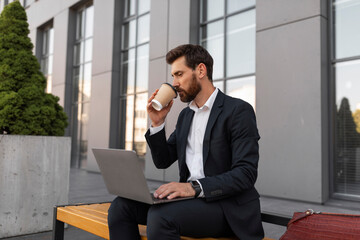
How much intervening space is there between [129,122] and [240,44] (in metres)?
4.82

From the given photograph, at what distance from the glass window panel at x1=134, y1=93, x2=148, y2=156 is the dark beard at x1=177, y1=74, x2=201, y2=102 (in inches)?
324

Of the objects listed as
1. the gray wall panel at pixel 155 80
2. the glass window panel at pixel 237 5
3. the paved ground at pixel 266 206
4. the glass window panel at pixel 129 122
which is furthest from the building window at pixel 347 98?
the glass window panel at pixel 129 122

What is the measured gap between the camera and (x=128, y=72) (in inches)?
451

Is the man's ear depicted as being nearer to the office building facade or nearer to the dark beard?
the dark beard

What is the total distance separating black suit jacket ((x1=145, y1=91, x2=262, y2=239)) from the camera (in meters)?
1.90

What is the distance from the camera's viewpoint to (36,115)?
13.5 feet

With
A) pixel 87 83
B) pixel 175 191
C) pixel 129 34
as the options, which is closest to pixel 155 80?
pixel 129 34

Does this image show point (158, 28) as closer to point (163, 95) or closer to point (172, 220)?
point (163, 95)

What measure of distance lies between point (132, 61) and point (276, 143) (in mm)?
6221

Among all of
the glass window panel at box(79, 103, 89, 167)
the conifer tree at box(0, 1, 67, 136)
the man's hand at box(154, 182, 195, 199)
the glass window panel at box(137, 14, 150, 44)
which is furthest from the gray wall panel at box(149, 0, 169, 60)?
the man's hand at box(154, 182, 195, 199)

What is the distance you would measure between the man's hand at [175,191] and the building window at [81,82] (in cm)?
1169

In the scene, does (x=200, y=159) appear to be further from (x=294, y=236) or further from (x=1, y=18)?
(x=1, y=18)

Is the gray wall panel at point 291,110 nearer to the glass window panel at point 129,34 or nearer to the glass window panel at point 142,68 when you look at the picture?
the glass window panel at point 142,68

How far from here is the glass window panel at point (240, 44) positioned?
7.71 meters
